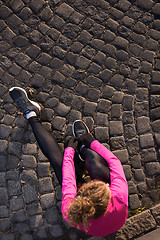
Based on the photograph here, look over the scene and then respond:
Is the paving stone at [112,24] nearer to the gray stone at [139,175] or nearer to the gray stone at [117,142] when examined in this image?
the gray stone at [117,142]

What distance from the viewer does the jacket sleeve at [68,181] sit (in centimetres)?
297

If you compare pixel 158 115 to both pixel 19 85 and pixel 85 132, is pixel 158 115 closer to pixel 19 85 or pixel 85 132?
pixel 85 132

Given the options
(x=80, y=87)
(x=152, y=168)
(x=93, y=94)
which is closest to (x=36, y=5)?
(x=80, y=87)

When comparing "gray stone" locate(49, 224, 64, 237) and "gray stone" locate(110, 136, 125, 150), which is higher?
"gray stone" locate(110, 136, 125, 150)

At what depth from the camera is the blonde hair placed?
2.46 metres

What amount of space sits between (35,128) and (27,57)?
1439 millimetres

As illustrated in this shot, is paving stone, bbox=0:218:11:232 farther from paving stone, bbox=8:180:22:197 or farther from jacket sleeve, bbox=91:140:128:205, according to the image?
jacket sleeve, bbox=91:140:128:205

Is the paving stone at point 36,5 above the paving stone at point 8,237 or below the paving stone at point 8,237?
above

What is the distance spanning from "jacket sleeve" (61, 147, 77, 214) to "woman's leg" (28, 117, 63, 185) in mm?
189

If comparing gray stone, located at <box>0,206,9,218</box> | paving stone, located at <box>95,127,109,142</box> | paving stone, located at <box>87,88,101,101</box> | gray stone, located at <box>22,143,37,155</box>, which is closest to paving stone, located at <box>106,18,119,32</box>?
paving stone, located at <box>87,88,101,101</box>

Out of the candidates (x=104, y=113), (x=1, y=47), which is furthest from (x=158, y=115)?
(x=1, y=47)

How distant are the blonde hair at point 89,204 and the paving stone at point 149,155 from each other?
1.72 m

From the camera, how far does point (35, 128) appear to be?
387 centimetres

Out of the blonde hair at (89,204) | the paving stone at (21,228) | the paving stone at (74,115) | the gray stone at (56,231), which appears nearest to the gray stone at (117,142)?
the paving stone at (74,115)
